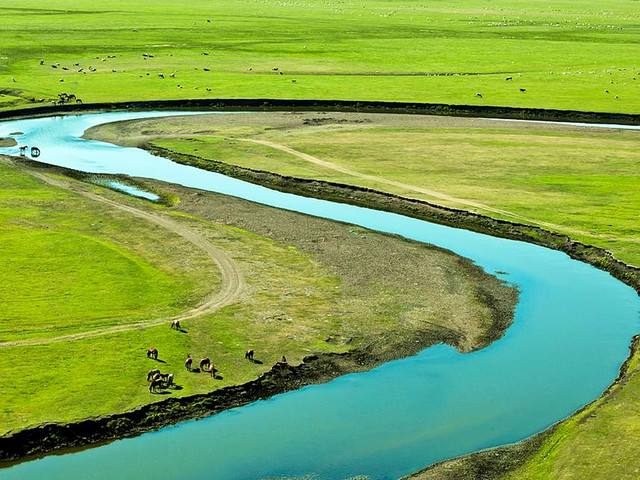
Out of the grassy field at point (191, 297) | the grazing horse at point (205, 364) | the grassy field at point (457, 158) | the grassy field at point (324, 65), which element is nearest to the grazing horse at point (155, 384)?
the grassy field at point (191, 297)

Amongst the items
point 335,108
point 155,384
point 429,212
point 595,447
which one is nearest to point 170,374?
point 155,384

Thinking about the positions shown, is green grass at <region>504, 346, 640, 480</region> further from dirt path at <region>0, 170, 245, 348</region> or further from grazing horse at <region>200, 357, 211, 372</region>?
dirt path at <region>0, 170, 245, 348</region>

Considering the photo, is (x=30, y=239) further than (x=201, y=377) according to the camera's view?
Yes

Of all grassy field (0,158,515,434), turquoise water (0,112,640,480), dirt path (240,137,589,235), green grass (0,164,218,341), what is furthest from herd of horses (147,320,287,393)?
dirt path (240,137,589,235)

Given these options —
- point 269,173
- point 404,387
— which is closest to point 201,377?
point 404,387

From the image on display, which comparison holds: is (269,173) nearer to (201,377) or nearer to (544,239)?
(544,239)

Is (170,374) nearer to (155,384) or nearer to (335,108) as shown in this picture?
(155,384)
